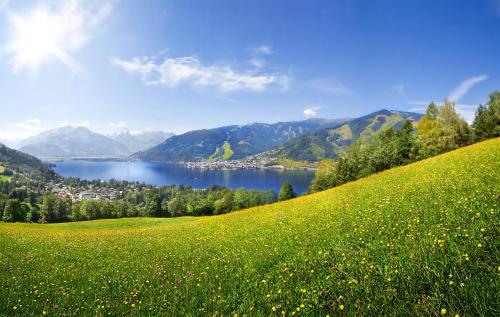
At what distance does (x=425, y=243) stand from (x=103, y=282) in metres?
10.1

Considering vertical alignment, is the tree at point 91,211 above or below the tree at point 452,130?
below

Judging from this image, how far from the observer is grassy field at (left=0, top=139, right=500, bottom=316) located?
5.11 metres

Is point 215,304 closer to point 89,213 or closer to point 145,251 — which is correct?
point 145,251

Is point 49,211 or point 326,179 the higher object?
point 326,179

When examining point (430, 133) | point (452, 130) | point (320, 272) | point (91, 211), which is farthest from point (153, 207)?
point (320, 272)

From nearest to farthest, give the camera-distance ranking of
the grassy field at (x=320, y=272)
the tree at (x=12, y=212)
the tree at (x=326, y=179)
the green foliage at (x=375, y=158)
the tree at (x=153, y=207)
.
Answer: the grassy field at (x=320, y=272) < the green foliage at (x=375, y=158) < the tree at (x=326, y=179) < the tree at (x=12, y=212) < the tree at (x=153, y=207)

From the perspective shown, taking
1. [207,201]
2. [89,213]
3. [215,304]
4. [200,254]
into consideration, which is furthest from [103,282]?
[89,213]

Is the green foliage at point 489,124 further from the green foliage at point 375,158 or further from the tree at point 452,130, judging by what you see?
the green foliage at point 375,158

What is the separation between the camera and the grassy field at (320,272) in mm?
5113

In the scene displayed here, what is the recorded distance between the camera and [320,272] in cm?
726

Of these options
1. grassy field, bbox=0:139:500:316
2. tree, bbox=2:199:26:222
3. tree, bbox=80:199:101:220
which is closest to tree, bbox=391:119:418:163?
grassy field, bbox=0:139:500:316

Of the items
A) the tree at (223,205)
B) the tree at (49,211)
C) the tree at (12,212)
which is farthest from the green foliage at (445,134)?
the tree at (49,211)

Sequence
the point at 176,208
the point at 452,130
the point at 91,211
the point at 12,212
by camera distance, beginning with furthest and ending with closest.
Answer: the point at 176,208 → the point at 91,211 → the point at 12,212 → the point at 452,130

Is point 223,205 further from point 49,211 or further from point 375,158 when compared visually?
point 49,211
